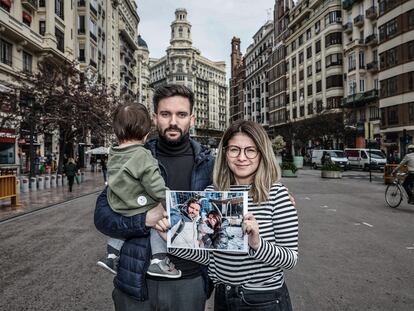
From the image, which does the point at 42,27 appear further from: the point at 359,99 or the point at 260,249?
the point at 260,249

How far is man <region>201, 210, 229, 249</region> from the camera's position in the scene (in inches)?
72.3

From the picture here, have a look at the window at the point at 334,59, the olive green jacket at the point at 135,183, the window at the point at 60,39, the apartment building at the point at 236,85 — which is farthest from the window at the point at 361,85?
the apartment building at the point at 236,85

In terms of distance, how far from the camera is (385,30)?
137 feet

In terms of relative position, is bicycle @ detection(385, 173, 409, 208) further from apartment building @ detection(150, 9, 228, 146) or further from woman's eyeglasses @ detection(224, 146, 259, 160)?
apartment building @ detection(150, 9, 228, 146)

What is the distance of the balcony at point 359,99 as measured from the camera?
46.2m

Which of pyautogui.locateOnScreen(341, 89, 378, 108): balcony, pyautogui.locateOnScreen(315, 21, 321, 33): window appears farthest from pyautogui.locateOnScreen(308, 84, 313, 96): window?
pyautogui.locateOnScreen(341, 89, 378, 108): balcony

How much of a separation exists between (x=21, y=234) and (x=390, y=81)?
41.5m

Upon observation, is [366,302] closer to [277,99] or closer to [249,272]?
[249,272]

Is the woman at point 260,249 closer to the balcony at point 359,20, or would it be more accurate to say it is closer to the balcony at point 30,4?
the balcony at point 30,4

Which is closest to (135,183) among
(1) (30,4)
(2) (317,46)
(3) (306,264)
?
(3) (306,264)

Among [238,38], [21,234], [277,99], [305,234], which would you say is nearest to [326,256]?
[305,234]

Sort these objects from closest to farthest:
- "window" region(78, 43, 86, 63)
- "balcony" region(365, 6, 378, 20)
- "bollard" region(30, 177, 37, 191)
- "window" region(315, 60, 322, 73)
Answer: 1. "bollard" region(30, 177, 37, 191)
2. "balcony" region(365, 6, 378, 20)
3. "window" region(78, 43, 86, 63)
4. "window" region(315, 60, 322, 73)

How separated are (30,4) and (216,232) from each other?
36.4 meters

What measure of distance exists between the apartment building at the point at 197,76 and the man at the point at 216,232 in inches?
4861
